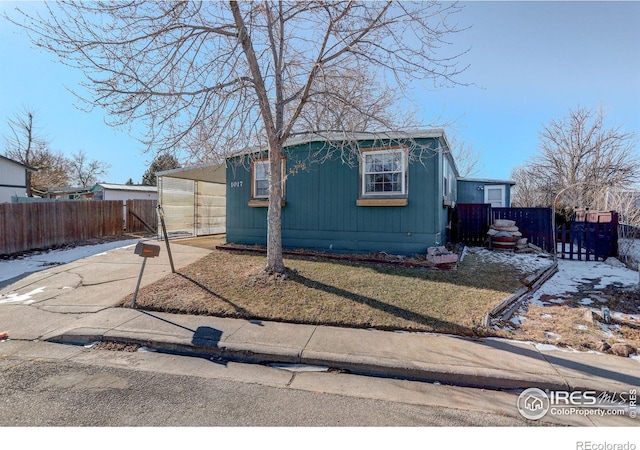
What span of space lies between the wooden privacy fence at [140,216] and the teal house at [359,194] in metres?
9.48

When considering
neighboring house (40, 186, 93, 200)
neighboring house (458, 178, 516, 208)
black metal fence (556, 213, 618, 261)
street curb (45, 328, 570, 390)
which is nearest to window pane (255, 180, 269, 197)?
street curb (45, 328, 570, 390)

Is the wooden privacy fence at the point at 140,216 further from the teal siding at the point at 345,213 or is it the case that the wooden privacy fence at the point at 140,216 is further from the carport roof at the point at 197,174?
the teal siding at the point at 345,213

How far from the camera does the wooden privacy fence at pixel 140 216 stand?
50.7 feet

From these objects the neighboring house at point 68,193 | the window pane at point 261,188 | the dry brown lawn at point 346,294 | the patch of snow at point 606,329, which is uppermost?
the neighboring house at point 68,193

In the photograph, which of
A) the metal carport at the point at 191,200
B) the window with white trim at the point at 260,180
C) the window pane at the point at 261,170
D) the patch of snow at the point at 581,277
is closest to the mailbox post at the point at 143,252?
the window with white trim at the point at 260,180

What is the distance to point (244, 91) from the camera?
5.78 metres

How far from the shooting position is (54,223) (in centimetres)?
1094

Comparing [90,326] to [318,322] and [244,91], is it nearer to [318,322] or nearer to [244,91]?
[318,322]

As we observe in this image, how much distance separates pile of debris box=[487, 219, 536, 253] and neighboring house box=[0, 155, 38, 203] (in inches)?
935

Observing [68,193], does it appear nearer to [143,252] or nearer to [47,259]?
[47,259]

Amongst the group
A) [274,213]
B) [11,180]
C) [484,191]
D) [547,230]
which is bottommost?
[547,230]

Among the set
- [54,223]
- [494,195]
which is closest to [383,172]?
[494,195]
